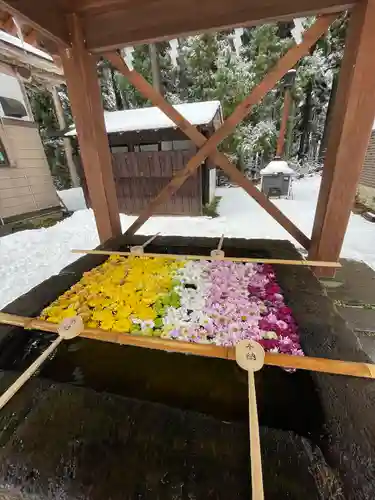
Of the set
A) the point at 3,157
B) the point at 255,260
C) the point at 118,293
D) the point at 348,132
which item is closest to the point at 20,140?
the point at 3,157

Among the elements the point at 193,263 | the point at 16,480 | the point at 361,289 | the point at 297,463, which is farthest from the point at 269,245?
the point at 16,480

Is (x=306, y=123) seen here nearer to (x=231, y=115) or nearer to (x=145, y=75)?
(x=145, y=75)

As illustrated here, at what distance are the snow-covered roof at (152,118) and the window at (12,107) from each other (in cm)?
122

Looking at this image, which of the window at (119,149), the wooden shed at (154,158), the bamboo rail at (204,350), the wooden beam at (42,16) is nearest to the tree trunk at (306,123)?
the wooden shed at (154,158)

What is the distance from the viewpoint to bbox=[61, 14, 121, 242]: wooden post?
2.19 meters

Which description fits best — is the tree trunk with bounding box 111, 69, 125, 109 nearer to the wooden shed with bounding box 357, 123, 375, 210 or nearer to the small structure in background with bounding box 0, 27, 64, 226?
the small structure in background with bounding box 0, 27, 64, 226

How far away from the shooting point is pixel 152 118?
656cm

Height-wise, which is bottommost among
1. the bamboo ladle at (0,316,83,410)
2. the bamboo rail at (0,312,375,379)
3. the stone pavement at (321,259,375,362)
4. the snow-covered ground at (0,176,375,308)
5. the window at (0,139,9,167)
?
the snow-covered ground at (0,176,375,308)

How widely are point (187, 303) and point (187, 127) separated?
1.82 meters

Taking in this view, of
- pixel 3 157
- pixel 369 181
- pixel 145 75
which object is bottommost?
pixel 369 181

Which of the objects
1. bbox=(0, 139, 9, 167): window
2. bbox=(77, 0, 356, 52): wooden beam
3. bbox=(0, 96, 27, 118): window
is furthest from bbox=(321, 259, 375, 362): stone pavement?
bbox=(0, 96, 27, 118): window

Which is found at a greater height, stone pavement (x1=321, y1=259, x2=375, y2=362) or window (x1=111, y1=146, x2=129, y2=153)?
window (x1=111, y1=146, x2=129, y2=153)

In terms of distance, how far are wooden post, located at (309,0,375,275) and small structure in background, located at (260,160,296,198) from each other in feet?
22.2

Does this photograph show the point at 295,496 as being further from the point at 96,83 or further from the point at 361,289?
the point at 96,83
